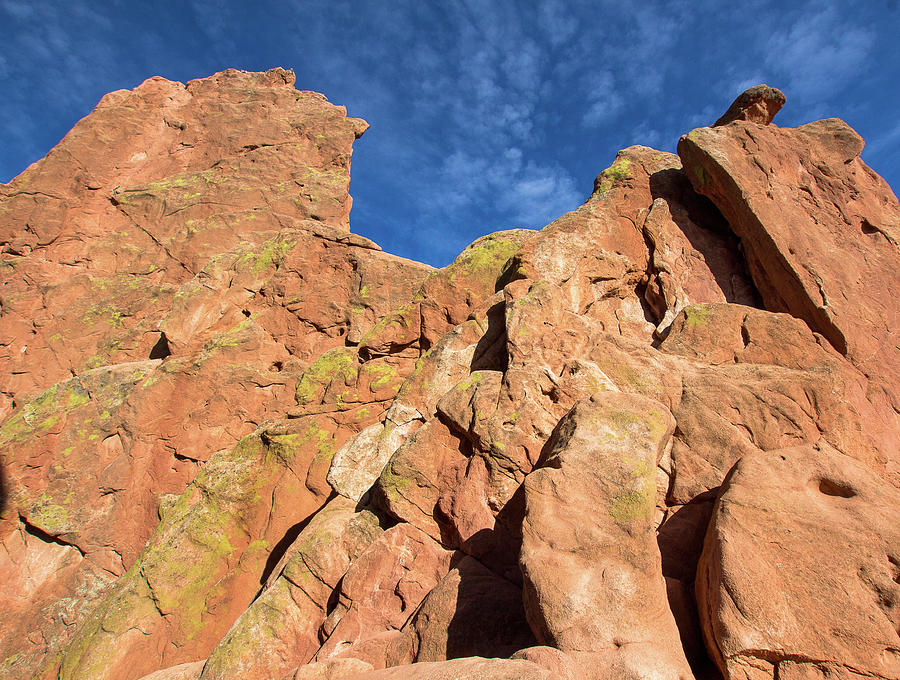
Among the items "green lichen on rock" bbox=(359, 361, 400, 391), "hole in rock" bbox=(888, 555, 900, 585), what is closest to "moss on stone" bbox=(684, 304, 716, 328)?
"hole in rock" bbox=(888, 555, 900, 585)

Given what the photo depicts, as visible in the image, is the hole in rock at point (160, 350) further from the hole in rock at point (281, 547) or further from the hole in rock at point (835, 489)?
the hole in rock at point (835, 489)

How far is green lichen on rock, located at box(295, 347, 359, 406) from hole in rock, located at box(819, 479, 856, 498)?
36.5 feet

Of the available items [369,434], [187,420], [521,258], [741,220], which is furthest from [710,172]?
[187,420]

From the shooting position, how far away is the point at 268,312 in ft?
58.1

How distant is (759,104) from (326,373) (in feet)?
52.9

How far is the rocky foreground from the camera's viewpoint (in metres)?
5.27

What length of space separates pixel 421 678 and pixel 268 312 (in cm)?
1522

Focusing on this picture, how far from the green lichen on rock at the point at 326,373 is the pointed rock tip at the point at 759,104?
14.5 m

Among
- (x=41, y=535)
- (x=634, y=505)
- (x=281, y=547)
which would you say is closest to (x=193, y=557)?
(x=281, y=547)

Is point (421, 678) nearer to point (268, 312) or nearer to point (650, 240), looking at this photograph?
point (650, 240)

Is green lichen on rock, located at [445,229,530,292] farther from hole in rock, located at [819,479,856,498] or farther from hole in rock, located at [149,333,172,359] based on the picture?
hole in rock, located at [149,333,172,359]

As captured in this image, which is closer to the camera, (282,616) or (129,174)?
(282,616)

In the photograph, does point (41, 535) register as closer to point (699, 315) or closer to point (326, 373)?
point (326, 373)

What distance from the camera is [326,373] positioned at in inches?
585
